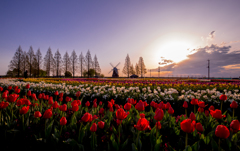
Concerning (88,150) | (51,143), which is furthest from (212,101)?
(51,143)

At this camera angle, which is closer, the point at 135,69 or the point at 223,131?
the point at 223,131

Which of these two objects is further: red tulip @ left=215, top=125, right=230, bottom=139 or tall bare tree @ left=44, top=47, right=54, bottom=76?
tall bare tree @ left=44, top=47, right=54, bottom=76

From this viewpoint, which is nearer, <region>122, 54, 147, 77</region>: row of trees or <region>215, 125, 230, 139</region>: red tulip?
<region>215, 125, 230, 139</region>: red tulip

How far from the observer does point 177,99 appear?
4.57m

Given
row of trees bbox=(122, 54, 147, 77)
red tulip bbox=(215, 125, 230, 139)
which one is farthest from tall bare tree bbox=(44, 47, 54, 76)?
red tulip bbox=(215, 125, 230, 139)

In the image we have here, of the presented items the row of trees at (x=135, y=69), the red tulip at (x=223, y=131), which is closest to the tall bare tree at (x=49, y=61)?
the row of trees at (x=135, y=69)

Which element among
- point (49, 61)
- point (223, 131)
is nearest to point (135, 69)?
point (49, 61)

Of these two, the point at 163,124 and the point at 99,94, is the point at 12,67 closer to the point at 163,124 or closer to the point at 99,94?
the point at 99,94

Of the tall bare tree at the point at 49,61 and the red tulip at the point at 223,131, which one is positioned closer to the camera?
the red tulip at the point at 223,131

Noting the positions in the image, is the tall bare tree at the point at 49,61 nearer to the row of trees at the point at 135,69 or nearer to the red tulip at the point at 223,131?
the row of trees at the point at 135,69

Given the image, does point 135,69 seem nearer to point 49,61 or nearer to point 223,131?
point 49,61

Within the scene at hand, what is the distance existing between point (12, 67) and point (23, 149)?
4920 cm

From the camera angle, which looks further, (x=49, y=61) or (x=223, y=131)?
(x=49, y=61)

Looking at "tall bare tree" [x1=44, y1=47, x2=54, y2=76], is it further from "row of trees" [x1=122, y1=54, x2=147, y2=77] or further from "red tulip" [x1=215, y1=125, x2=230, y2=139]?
"red tulip" [x1=215, y1=125, x2=230, y2=139]
